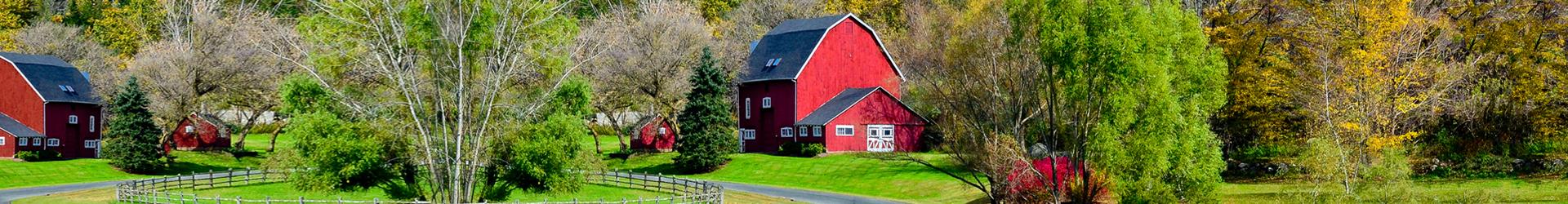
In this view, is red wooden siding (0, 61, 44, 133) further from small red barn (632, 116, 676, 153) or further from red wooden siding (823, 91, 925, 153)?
red wooden siding (823, 91, 925, 153)

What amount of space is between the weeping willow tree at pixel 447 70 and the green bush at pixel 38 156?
3394 cm

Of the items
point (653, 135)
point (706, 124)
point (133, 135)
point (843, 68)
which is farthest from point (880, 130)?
point (133, 135)

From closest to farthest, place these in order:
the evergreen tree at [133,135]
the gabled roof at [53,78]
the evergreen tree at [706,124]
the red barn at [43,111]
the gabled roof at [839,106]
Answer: the evergreen tree at [706,124] < the evergreen tree at [133,135] < the gabled roof at [839,106] < the red barn at [43,111] < the gabled roof at [53,78]

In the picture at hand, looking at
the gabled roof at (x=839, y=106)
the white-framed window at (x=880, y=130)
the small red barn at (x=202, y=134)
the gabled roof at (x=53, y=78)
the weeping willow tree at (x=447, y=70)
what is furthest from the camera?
the small red barn at (x=202, y=134)

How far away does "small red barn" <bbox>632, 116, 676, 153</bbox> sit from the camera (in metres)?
73.2

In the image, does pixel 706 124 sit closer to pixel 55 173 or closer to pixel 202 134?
pixel 55 173

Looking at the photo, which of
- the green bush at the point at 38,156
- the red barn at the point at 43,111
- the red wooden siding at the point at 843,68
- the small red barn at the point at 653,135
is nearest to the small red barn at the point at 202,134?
the red barn at the point at 43,111

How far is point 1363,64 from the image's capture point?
43.5 meters

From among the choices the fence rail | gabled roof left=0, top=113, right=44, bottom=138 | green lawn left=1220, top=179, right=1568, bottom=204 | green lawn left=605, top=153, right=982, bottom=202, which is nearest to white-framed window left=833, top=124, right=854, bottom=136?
green lawn left=605, top=153, right=982, bottom=202

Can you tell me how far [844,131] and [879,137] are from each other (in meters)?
1.60

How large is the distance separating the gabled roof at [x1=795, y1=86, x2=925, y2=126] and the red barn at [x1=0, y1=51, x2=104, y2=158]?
35.2 meters

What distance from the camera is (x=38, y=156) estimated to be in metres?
70.4

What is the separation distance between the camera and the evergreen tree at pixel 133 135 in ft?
218

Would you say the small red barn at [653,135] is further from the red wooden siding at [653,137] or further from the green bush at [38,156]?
the green bush at [38,156]
